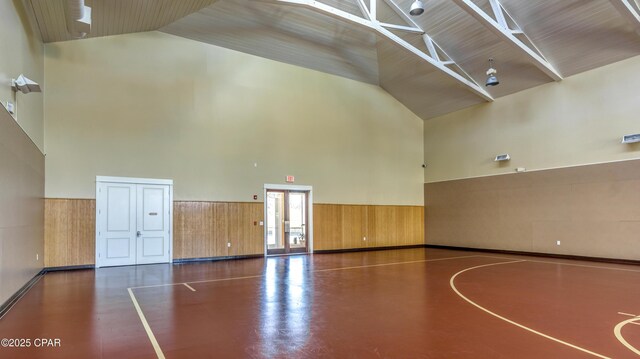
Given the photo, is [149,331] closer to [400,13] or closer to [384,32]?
[384,32]

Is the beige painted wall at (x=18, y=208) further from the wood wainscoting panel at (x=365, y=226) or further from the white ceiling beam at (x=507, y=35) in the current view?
the white ceiling beam at (x=507, y=35)

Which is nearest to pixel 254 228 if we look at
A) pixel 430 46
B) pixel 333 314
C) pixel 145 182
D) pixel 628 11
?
pixel 145 182

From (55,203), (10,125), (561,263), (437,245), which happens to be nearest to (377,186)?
(437,245)

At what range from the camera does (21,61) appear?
22.3ft

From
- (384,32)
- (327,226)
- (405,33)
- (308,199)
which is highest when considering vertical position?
(405,33)

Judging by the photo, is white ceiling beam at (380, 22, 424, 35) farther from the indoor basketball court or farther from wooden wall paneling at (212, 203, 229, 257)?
wooden wall paneling at (212, 203, 229, 257)

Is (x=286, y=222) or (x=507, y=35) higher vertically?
(x=507, y=35)

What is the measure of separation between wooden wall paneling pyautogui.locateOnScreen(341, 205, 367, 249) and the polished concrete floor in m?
5.01

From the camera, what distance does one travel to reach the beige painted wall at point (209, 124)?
9.58 m

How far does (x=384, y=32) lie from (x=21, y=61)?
27.6 feet

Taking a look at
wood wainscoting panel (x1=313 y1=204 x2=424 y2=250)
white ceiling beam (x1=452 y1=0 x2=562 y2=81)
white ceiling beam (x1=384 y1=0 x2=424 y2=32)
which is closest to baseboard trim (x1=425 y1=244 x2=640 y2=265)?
wood wainscoting panel (x1=313 y1=204 x2=424 y2=250)

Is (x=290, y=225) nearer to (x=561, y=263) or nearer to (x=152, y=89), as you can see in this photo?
(x=152, y=89)

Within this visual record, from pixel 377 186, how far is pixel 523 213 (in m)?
5.23

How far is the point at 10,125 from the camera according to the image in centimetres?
570
